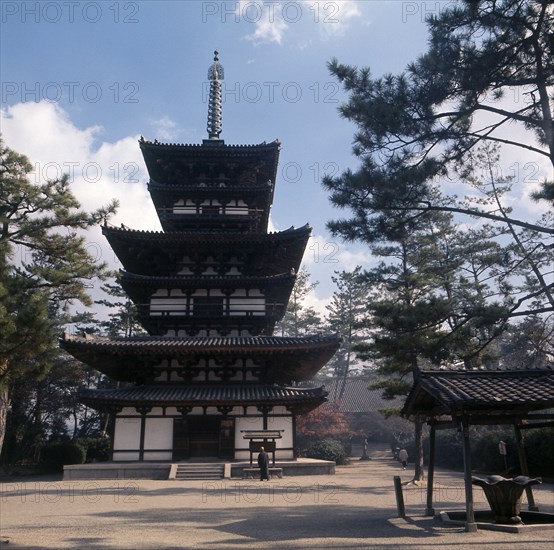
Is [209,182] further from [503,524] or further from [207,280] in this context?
[503,524]

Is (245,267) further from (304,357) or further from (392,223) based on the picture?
(392,223)

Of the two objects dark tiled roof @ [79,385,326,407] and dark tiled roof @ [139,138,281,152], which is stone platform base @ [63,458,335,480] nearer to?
dark tiled roof @ [79,385,326,407]

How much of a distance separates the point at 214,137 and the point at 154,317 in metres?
12.8

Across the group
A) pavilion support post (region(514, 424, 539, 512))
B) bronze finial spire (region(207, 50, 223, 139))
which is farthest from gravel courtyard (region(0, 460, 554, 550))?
bronze finial spire (region(207, 50, 223, 139))

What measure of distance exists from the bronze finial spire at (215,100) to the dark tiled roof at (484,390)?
77.2ft

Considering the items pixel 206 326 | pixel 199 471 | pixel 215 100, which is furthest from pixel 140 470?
pixel 215 100

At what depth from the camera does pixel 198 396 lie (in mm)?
21469

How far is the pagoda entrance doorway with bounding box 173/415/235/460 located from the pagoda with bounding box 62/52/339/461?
4 centimetres

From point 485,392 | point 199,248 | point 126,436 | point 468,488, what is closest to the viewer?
point 468,488

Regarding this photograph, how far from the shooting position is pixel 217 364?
23.2 m

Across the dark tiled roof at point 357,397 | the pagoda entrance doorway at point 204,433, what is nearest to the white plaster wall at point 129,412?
the pagoda entrance doorway at point 204,433

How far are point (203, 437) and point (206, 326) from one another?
5.12 metres

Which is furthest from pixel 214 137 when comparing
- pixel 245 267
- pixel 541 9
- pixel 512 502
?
pixel 512 502

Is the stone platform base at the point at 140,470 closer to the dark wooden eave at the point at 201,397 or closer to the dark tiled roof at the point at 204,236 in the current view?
the dark wooden eave at the point at 201,397
